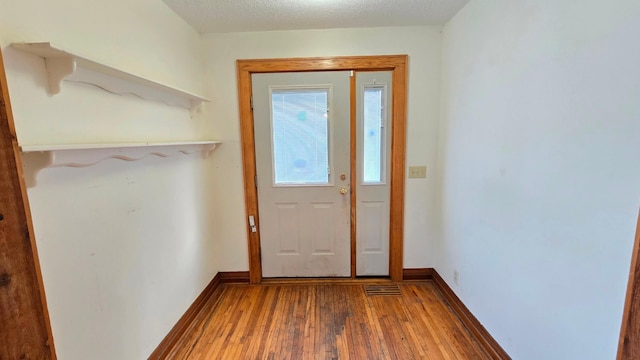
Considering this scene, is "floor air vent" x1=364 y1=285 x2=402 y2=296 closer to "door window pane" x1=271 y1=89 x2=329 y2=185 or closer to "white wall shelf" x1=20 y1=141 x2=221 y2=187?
"door window pane" x1=271 y1=89 x2=329 y2=185

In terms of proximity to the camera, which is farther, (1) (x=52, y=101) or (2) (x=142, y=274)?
(2) (x=142, y=274)

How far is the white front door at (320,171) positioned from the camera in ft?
7.75

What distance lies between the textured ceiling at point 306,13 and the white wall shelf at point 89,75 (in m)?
0.67

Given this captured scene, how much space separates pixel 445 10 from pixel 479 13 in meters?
0.31

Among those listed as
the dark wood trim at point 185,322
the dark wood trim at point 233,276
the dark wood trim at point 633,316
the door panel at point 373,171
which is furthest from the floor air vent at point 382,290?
the dark wood trim at point 633,316

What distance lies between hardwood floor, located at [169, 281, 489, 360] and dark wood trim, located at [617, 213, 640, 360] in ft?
3.34

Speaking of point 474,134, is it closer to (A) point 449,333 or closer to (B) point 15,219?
(A) point 449,333

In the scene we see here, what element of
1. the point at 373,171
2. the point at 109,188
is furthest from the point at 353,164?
the point at 109,188

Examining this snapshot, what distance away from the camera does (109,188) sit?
4.17 feet

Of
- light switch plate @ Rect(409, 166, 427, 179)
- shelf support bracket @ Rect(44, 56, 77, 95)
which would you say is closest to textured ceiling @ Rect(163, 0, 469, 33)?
shelf support bracket @ Rect(44, 56, 77, 95)

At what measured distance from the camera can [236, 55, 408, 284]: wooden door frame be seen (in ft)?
7.50

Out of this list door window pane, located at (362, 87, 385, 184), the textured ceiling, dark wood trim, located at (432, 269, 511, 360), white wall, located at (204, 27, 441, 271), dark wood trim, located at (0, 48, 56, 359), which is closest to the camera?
dark wood trim, located at (0, 48, 56, 359)

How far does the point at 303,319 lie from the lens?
2033 mm

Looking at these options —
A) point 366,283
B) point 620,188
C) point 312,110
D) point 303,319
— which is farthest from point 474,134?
point 303,319
